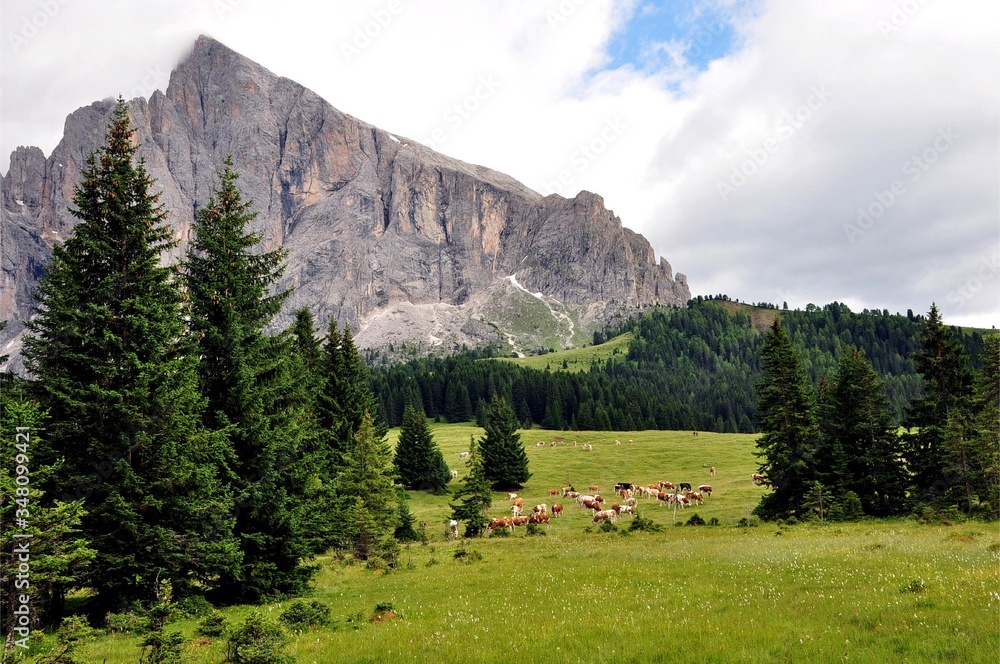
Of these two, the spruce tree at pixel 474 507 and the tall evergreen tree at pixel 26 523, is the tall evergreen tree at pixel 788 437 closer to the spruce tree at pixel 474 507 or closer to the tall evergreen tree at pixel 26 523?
the spruce tree at pixel 474 507

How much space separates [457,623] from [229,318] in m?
15.6

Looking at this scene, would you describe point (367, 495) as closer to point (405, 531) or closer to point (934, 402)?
point (405, 531)

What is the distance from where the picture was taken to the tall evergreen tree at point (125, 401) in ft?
58.4

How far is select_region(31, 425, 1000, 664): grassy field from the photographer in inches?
397

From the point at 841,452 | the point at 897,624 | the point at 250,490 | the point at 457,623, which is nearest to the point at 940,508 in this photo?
the point at 841,452

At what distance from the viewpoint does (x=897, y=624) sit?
10.6 metres

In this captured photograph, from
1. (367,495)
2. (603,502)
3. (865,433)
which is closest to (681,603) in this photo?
(367,495)

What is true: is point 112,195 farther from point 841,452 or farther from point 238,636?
point 841,452

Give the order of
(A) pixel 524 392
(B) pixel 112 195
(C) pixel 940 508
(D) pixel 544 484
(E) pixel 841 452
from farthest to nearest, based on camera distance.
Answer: (A) pixel 524 392 → (D) pixel 544 484 → (E) pixel 841 452 → (C) pixel 940 508 → (B) pixel 112 195

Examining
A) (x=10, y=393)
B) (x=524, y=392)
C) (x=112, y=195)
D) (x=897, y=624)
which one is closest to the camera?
(x=897, y=624)

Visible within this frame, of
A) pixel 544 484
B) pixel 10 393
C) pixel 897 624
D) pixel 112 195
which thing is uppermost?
pixel 112 195

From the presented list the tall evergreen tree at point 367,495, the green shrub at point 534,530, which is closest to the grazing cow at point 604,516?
the green shrub at point 534,530

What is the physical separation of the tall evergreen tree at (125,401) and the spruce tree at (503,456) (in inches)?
2178

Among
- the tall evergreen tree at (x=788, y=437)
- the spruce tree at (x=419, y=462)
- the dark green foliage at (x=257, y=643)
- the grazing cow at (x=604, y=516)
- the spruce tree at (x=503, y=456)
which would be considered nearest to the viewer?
the dark green foliage at (x=257, y=643)
